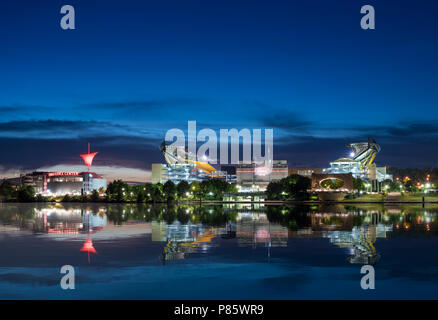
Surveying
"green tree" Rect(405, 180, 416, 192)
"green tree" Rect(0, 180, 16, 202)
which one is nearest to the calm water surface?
"green tree" Rect(0, 180, 16, 202)

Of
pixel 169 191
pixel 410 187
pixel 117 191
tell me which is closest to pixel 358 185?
pixel 410 187

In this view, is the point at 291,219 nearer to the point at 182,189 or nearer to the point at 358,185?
the point at 182,189

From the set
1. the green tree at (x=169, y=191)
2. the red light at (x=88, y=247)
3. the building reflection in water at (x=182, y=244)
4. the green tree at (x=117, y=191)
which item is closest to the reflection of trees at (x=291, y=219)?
the building reflection in water at (x=182, y=244)

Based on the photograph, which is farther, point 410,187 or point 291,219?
point 410,187

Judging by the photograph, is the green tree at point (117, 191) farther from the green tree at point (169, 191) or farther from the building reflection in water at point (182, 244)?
the building reflection in water at point (182, 244)

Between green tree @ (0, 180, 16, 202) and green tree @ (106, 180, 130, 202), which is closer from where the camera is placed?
green tree @ (106, 180, 130, 202)

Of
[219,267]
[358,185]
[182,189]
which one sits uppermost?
[358,185]

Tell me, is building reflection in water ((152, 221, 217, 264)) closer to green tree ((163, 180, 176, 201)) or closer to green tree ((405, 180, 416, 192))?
green tree ((163, 180, 176, 201))

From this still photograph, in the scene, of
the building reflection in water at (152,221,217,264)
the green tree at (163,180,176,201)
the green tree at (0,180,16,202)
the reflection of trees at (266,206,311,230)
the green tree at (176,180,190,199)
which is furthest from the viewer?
the green tree at (0,180,16,202)

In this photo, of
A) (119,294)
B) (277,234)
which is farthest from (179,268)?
(277,234)

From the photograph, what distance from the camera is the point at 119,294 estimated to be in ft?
32.5

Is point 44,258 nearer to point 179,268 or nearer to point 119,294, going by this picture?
point 179,268

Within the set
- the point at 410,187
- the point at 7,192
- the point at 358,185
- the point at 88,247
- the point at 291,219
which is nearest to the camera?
the point at 88,247
